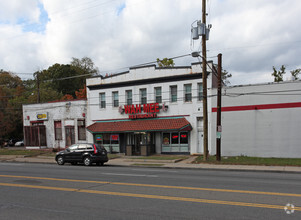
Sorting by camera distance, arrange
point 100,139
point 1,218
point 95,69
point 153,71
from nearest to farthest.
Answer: point 1,218
point 153,71
point 100,139
point 95,69

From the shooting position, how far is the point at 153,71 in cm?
2550

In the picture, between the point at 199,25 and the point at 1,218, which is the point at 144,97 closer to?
the point at 199,25

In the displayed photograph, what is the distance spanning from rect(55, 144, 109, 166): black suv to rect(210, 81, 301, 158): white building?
9.57 m

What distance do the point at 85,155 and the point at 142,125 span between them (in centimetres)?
754

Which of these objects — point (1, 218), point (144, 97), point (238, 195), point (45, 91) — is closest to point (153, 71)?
point (144, 97)

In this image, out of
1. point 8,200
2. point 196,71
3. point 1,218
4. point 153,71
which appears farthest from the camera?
point 153,71

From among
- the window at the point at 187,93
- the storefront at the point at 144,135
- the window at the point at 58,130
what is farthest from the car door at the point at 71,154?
the window at the point at 58,130

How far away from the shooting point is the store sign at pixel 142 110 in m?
25.1

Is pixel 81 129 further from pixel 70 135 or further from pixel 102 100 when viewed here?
pixel 102 100

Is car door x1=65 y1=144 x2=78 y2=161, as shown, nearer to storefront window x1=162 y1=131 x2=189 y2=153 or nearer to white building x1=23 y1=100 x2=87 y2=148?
storefront window x1=162 y1=131 x2=189 y2=153

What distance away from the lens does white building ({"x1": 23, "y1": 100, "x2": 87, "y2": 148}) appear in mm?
29469

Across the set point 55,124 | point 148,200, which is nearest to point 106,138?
point 55,124

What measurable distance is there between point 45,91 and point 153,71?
3202cm

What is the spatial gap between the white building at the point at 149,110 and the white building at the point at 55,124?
56.0 inches
